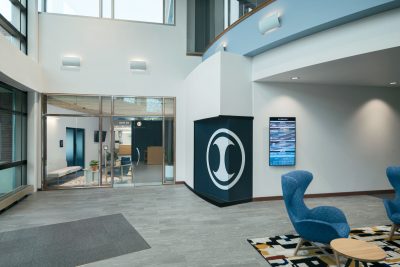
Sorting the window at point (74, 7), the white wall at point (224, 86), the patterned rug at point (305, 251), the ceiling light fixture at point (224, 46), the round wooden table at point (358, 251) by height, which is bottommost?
the patterned rug at point (305, 251)

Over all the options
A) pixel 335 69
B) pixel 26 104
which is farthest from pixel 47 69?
pixel 335 69

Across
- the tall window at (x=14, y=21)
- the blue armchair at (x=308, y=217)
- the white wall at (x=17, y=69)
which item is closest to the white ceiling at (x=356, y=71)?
the blue armchair at (x=308, y=217)

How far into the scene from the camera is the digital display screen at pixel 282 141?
6.68 m

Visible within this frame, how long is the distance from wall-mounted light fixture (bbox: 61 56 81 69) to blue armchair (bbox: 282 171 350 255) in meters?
7.19

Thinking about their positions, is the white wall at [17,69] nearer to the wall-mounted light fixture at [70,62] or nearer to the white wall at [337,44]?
the wall-mounted light fixture at [70,62]

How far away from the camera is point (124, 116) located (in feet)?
28.5

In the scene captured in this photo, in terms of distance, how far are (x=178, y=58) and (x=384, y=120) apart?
6.55 metres

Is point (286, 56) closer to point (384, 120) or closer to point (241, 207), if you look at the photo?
point (241, 207)

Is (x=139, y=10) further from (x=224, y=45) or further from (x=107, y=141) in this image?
(x=107, y=141)

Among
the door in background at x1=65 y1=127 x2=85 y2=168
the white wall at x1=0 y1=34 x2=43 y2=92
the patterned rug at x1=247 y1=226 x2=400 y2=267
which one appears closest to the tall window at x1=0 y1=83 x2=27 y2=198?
the white wall at x1=0 y1=34 x2=43 y2=92

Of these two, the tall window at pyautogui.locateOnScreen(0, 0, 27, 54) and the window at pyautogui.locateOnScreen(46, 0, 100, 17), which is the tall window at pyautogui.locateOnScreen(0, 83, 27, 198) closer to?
the tall window at pyautogui.locateOnScreen(0, 0, 27, 54)

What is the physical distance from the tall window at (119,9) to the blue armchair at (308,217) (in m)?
7.21

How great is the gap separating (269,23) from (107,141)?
6050 mm

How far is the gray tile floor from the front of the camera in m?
3.67
